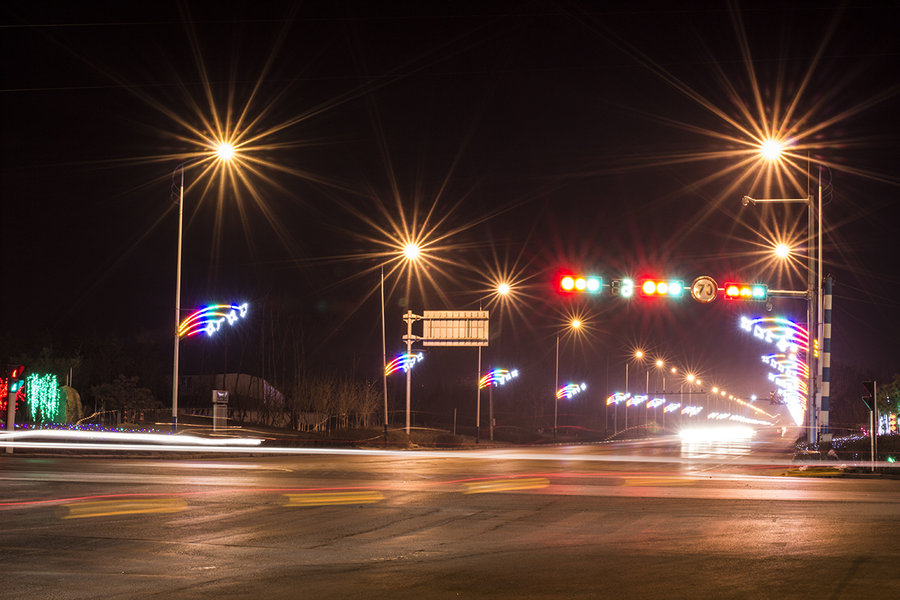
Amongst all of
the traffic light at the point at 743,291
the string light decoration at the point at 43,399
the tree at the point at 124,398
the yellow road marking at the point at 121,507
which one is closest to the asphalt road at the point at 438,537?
the yellow road marking at the point at 121,507

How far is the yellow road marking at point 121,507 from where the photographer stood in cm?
1500

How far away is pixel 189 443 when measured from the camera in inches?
1494

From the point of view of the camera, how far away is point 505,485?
21.7 metres

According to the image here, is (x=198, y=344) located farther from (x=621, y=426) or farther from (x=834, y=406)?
Answer: (x=621, y=426)

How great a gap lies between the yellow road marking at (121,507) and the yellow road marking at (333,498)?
6.52ft

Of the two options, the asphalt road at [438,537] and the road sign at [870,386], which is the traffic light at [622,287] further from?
the asphalt road at [438,537]

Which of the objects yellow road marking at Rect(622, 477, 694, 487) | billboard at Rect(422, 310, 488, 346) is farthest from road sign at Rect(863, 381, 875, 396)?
billboard at Rect(422, 310, 488, 346)

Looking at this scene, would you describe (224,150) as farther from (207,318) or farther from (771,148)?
(771,148)

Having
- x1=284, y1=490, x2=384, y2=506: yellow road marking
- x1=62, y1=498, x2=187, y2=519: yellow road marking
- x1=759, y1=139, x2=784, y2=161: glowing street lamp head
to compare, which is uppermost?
x1=759, y1=139, x2=784, y2=161: glowing street lamp head

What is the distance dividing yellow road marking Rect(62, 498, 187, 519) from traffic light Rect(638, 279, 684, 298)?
1760cm

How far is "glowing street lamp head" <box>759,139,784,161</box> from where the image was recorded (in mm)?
30891

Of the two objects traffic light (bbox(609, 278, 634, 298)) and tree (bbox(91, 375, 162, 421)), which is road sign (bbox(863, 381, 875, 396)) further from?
tree (bbox(91, 375, 162, 421))

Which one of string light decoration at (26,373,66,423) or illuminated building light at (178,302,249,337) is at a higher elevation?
illuminated building light at (178,302,249,337)

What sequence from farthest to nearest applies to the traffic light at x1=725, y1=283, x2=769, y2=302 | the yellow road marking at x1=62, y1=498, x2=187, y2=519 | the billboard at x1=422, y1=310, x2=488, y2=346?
1. the billboard at x1=422, y1=310, x2=488, y2=346
2. the traffic light at x1=725, y1=283, x2=769, y2=302
3. the yellow road marking at x1=62, y1=498, x2=187, y2=519
